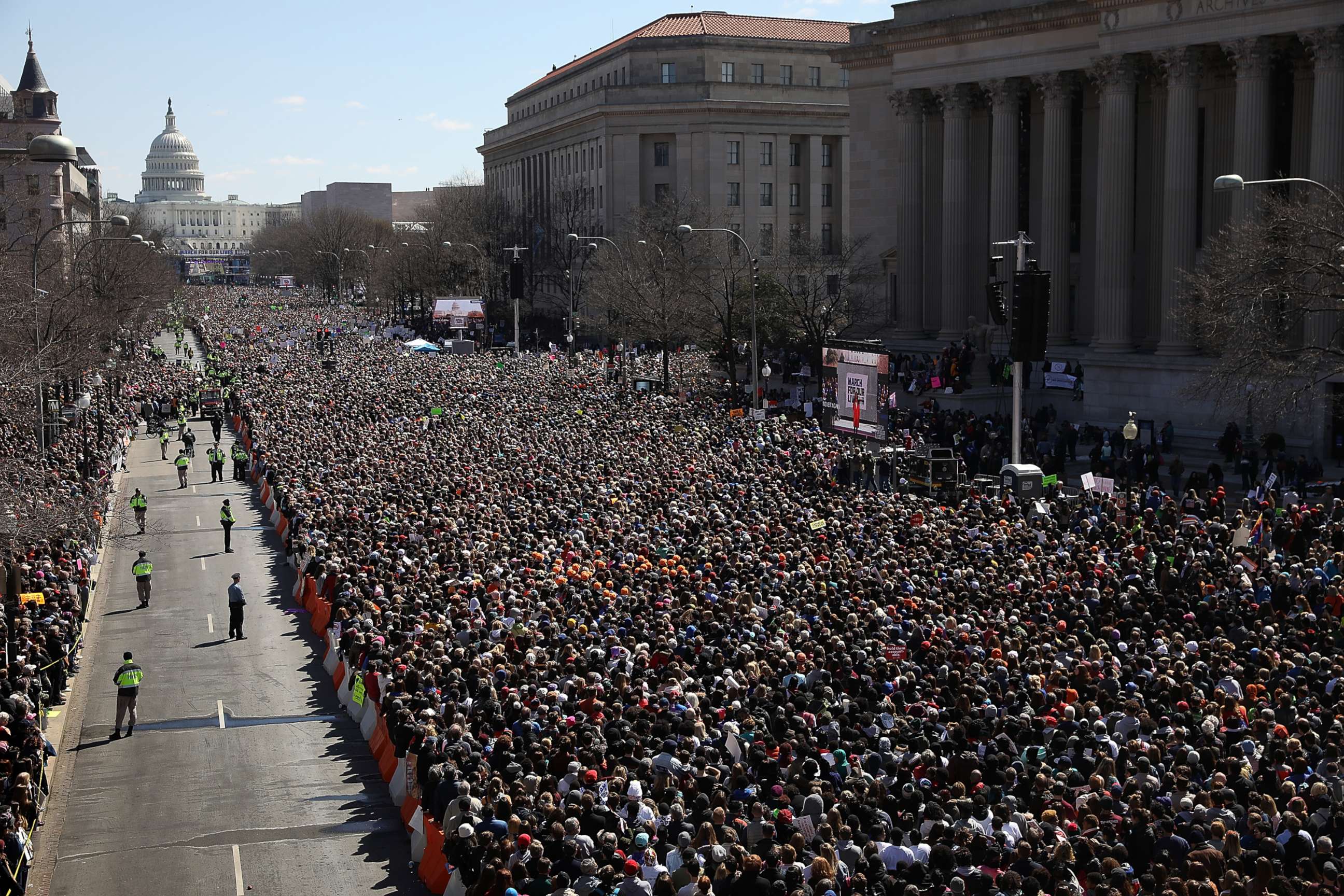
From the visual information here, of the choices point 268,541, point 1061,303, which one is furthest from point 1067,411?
point 268,541

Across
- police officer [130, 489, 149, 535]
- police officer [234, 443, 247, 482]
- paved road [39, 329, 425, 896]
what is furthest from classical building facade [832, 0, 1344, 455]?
police officer [130, 489, 149, 535]

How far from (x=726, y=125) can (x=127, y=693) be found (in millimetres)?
86428

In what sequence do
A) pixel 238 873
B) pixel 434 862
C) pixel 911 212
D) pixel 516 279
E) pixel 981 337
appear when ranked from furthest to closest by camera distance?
pixel 516 279, pixel 911 212, pixel 981 337, pixel 238 873, pixel 434 862

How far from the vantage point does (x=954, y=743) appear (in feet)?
49.4

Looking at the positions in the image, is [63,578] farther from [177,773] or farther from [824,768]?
[824,768]

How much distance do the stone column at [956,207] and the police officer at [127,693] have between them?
131 ft

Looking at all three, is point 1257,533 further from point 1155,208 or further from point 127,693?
point 1155,208

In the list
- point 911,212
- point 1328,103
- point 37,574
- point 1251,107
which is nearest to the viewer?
point 37,574

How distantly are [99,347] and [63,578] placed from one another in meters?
37.3

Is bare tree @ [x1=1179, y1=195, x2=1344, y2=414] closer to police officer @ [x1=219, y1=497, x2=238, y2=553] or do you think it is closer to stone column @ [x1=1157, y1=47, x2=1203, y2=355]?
stone column @ [x1=1157, y1=47, x2=1203, y2=355]

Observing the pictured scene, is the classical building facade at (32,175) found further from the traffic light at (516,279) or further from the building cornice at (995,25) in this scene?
the building cornice at (995,25)

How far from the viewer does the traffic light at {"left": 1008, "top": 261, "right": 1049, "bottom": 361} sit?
28.7 m

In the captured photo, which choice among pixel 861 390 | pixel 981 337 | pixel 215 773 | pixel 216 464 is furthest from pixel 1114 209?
pixel 215 773

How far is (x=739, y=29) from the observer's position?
108000 millimetres
